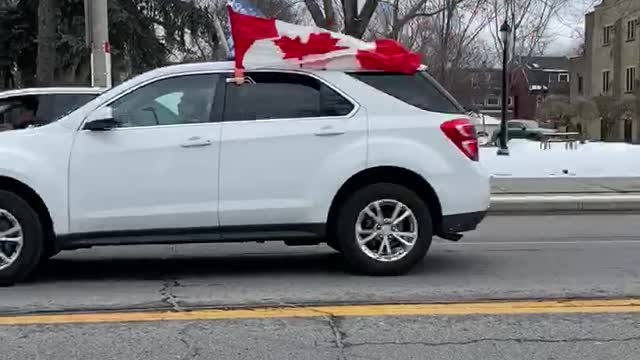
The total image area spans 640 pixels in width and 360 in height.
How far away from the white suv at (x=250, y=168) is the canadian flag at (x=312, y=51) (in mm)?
87

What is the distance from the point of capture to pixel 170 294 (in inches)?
248

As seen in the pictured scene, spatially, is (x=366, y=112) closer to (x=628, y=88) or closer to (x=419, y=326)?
(x=419, y=326)

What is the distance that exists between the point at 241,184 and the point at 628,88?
46.8m

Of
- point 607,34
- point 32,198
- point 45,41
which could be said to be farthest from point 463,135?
point 607,34

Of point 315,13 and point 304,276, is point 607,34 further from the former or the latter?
point 304,276

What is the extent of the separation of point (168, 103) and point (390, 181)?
1.96m

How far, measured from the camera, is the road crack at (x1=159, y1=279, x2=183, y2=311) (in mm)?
5934

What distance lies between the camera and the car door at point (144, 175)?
6.53 metres

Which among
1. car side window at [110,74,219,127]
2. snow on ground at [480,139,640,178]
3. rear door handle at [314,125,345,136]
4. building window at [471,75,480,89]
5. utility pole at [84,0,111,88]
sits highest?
building window at [471,75,480,89]

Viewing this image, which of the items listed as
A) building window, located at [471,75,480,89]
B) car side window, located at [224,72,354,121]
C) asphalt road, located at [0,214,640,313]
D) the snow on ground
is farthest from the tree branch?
building window, located at [471,75,480,89]

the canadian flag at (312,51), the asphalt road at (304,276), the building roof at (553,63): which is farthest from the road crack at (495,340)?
the building roof at (553,63)

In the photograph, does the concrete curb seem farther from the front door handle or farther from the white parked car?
the front door handle

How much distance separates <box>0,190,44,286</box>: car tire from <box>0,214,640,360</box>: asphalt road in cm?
15

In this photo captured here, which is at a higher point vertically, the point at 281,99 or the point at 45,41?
the point at 45,41
